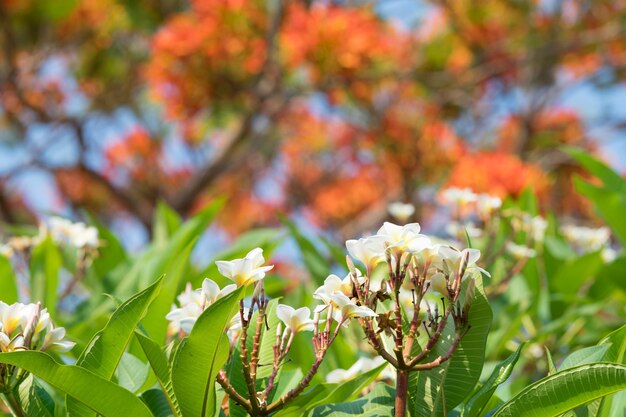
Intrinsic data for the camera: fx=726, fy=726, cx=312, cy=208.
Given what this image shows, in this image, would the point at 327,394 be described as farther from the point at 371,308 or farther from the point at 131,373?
the point at 131,373

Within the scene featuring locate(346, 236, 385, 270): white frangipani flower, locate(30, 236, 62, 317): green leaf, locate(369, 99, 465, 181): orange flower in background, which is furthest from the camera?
locate(369, 99, 465, 181): orange flower in background

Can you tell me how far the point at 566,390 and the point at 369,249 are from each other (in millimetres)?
225

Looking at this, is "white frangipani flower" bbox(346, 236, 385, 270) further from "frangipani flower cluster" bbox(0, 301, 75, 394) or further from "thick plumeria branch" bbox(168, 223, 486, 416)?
"frangipani flower cluster" bbox(0, 301, 75, 394)

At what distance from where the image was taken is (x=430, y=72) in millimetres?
5727

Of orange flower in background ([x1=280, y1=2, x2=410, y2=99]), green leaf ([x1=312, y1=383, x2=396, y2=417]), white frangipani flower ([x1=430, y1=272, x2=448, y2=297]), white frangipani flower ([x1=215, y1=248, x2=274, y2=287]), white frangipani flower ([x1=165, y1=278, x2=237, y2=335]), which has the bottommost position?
orange flower in background ([x1=280, y1=2, x2=410, y2=99])

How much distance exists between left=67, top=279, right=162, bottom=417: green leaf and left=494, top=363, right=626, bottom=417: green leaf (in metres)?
0.34

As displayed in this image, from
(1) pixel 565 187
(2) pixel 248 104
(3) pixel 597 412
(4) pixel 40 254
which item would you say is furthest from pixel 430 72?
(3) pixel 597 412

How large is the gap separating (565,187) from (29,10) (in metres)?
5.53

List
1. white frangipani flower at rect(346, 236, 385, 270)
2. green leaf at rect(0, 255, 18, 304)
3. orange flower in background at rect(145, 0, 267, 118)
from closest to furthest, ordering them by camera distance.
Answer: white frangipani flower at rect(346, 236, 385, 270), green leaf at rect(0, 255, 18, 304), orange flower in background at rect(145, 0, 267, 118)

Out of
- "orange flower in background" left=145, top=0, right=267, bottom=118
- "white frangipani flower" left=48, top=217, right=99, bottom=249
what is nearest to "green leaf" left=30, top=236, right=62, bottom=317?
"white frangipani flower" left=48, top=217, right=99, bottom=249

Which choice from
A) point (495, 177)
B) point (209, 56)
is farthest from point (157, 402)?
point (209, 56)

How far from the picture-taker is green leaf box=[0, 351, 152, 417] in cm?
63

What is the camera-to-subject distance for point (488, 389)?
0.72m

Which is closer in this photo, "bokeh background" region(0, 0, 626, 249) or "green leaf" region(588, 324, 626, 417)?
"green leaf" region(588, 324, 626, 417)
